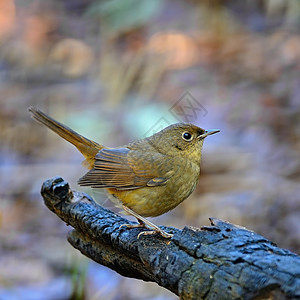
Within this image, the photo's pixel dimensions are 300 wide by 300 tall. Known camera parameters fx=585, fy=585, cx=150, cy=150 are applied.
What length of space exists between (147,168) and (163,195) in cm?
26

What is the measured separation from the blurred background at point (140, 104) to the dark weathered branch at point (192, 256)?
0.65 meters

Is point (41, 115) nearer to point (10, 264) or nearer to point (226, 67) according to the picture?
point (10, 264)

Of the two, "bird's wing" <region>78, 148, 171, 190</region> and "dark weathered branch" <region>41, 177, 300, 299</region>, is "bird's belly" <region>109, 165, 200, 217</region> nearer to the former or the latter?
"bird's wing" <region>78, 148, 171, 190</region>

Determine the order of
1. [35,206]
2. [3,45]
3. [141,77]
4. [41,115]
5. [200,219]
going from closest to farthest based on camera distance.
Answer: [41,115] < [200,219] < [35,206] < [141,77] < [3,45]

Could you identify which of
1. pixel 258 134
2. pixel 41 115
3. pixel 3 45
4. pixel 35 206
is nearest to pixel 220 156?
pixel 258 134

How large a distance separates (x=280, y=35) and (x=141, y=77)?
94.2 inches

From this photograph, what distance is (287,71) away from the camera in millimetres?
8391

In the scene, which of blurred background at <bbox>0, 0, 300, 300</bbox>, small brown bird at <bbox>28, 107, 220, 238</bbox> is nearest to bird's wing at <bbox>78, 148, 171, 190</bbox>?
small brown bird at <bbox>28, 107, 220, 238</bbox>

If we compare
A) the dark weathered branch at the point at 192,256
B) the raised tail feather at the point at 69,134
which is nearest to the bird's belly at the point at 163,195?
the dark weathered branch at the point at 192,256

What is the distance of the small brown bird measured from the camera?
347cm

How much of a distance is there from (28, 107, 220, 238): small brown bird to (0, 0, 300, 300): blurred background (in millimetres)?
298

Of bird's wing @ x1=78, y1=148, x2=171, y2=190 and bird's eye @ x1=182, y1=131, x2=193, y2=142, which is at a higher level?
bird's eye @ x1=182, y1=131, x2=193, y2=142

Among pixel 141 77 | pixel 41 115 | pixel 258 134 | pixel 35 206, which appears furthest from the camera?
pixel 141 77

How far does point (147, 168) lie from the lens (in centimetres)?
363
